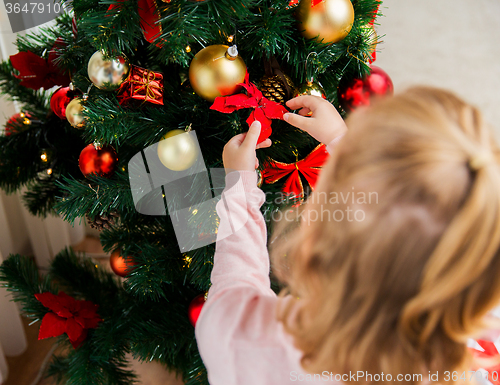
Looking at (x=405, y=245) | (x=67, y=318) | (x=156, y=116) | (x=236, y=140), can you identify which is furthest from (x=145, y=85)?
(x=67, y=318)

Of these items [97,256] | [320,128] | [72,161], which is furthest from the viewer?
[97,256]

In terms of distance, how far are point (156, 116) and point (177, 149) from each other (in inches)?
2.8

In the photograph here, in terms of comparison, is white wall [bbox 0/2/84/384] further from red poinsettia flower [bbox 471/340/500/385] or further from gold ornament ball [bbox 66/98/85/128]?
red poinsettia flower [bbox 471/340/500/385]

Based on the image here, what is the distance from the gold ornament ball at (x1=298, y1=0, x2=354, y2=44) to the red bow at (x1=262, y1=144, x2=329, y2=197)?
16 centimetres

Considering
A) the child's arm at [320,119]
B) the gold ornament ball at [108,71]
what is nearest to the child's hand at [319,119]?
the child's arm at [320,119]

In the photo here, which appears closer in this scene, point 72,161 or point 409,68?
point 72,161

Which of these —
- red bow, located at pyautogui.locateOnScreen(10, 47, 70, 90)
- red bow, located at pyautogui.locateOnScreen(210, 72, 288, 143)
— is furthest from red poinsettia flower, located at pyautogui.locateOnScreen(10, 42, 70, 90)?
red bow, located at pyautogui.locateOnScreen(210, 72, 288, 143)

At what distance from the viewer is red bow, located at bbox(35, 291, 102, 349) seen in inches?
24.0

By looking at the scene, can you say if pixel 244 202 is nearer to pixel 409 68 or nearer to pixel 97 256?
pixel 409 68

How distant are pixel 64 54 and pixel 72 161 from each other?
0.23 metres

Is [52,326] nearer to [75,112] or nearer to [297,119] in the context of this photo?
[75,112]

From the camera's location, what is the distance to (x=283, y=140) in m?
0.49

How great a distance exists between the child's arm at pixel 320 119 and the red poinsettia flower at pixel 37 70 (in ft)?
1.38

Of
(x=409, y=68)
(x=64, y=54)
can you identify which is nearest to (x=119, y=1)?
(x=64, y=54)
